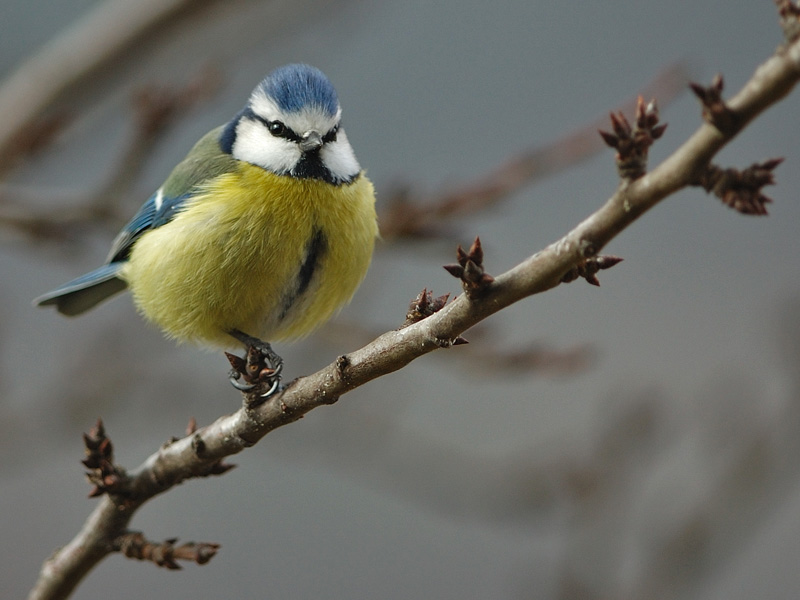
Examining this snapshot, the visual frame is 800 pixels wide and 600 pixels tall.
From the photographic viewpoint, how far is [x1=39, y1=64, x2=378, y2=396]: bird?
207 centimetres

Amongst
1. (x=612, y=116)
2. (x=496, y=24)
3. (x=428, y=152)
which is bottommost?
(x=612, y=116)

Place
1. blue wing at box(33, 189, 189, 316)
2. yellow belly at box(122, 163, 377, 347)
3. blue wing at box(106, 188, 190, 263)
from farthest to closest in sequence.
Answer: blue wing at box(33, 189, 189, 316)
blue wing at box(106, 188, 190, 263)
yellow belly at box(122, 163, 377, 347)

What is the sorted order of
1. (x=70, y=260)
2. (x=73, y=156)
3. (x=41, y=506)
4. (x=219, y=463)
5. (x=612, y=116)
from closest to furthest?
(x=612, y=116), (x=219, y=463), (x=70, y=260), (x=73, y=156), (x=41, y=506)

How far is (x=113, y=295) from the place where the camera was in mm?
2727

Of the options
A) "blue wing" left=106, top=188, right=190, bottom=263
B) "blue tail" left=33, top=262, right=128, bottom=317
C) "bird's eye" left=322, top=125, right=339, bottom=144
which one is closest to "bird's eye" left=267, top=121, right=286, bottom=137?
"bird's eye" left=322, top=125, right=339, bottom=144

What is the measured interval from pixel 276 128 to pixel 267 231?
35cm

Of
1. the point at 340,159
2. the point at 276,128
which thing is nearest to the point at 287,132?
the point at 276,128

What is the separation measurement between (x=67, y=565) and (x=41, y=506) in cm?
331

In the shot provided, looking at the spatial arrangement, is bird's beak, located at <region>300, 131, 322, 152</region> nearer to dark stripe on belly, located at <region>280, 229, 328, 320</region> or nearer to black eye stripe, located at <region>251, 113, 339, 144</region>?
black eye stripe, located at <region>251, 113, 339, 144</region>

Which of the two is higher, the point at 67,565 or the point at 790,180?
the point at 790,180

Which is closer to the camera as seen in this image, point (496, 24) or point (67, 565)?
point (67, 565)

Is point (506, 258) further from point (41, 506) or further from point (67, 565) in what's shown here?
point (67, 565)

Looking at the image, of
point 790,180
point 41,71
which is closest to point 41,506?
point 41,71

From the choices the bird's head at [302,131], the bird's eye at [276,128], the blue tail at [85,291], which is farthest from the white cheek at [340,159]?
the blue tail at [85,291]
